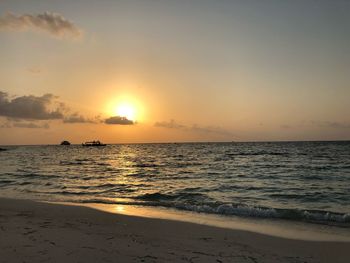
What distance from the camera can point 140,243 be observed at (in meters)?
8.89

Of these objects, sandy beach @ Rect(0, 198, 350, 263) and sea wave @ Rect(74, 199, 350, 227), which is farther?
sea wave @ Rect(74, 199, 350, 227)

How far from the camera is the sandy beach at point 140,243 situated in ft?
25.1

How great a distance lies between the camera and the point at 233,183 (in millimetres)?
24609

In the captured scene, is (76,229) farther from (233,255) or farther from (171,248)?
(233,255)

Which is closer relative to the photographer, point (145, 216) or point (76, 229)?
point (76, 229)

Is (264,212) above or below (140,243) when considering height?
below

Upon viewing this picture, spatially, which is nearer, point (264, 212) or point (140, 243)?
point (140, 243)

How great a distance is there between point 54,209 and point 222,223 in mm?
6986

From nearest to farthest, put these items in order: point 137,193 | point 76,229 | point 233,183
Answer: point 76,229 → point 137,193 → point 233,183

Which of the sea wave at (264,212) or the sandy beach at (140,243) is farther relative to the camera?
the sea wave at (264,212)

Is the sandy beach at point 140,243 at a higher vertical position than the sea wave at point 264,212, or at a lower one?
higher

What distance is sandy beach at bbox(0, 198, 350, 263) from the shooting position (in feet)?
25.1

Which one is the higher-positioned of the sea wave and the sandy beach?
the sandy beach

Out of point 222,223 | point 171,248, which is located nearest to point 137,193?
point 222,223
